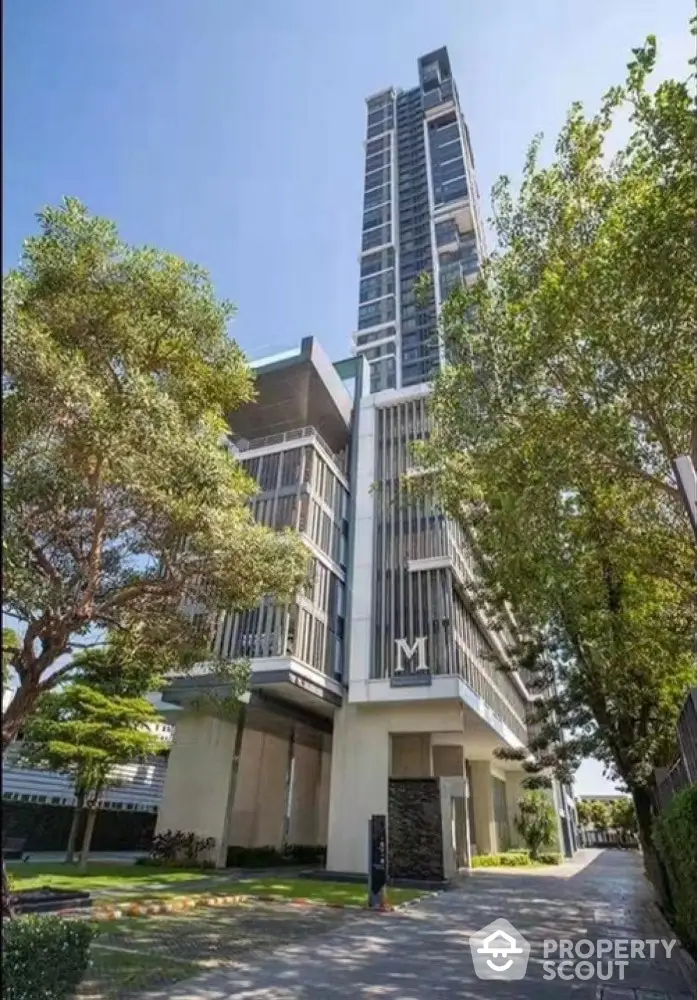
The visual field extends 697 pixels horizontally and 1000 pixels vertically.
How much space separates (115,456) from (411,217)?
60.9 m

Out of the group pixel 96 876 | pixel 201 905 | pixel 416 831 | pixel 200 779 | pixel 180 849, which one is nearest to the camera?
pixel 201 905

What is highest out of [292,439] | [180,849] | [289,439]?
[289,439]

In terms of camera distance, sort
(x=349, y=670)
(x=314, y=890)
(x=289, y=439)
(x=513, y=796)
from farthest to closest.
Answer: (x=513, y=796)
(x=289, y=439)
(x=349, y=670)
(x=314, y=890)

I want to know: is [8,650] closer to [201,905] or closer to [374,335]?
[201,905]

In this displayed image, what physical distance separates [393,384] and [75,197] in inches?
1811

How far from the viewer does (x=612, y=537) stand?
32.2ft

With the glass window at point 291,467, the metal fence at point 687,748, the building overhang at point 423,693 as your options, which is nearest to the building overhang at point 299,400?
the glass window at point 291,467

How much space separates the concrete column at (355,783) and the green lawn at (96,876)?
4.43 metres

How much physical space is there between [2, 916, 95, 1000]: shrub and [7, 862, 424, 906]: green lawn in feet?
25.3

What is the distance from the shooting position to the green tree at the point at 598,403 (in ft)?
21.9

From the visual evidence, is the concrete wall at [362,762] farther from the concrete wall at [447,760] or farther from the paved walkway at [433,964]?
the paved walkway at [433,964]

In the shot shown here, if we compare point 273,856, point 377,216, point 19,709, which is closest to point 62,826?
point 273,856

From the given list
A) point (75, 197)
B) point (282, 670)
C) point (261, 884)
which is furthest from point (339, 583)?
point (75, 197)

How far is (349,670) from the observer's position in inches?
813
